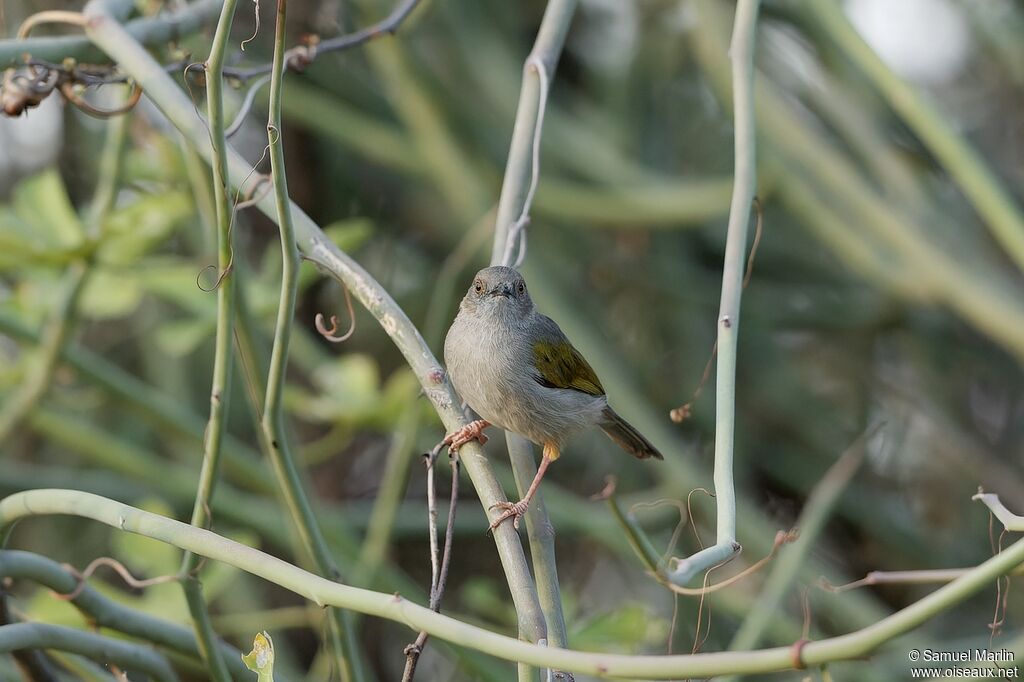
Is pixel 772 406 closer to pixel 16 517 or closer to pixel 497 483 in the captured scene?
pixel 497 483

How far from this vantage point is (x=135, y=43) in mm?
2082

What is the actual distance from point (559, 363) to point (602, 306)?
8.00 ft

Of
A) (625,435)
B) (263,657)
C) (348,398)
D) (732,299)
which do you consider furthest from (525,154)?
(348,398)

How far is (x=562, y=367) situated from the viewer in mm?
3059

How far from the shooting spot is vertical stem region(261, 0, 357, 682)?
1621 millimetres

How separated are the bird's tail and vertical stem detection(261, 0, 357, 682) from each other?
142cm

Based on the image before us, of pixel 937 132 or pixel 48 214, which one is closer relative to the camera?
pixel 937 132

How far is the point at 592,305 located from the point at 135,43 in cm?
341

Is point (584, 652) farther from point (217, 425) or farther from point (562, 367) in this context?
point (562, 367)

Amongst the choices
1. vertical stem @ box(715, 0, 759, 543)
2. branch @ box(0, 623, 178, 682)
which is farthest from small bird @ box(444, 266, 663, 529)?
branch @ box(0, 623, 178, 682)

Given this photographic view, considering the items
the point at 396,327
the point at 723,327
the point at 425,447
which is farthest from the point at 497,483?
the point at 425,447

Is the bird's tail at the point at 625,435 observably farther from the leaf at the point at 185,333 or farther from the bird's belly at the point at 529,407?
the leaf at the point at 185,333

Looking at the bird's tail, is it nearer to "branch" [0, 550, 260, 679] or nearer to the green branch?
the green branch

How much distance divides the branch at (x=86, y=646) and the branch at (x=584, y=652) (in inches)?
12.3
